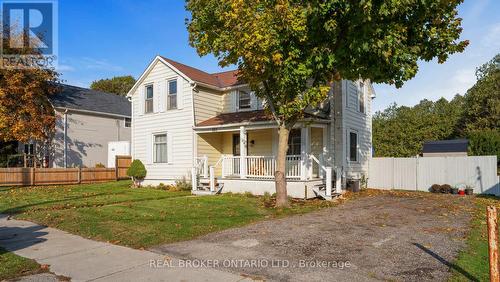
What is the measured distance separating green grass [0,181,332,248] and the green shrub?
4.26m

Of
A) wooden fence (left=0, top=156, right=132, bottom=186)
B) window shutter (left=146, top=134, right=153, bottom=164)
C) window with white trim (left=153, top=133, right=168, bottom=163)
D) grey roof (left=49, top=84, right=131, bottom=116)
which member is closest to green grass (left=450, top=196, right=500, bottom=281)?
window with white trim (left=153, top=133, right=168, bottom=163)

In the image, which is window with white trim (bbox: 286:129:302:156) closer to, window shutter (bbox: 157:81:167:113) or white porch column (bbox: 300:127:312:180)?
white porch column (bbox: 300:127:312:180)

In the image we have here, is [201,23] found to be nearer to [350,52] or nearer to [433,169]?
[350,52]

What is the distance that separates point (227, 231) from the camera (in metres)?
8.78

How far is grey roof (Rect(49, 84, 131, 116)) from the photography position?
2592 cm

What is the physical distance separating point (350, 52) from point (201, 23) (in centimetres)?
505

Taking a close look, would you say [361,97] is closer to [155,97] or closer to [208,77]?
[208,77]

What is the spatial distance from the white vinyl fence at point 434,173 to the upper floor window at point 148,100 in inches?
508

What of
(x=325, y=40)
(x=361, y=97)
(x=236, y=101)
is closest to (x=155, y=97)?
(x=236, y=101)

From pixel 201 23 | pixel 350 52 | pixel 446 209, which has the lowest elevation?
pixel 446 209

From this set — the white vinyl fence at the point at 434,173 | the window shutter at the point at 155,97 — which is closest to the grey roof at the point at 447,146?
the white vinyl fence at the point at 434,173

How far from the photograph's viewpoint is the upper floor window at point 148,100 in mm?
20922

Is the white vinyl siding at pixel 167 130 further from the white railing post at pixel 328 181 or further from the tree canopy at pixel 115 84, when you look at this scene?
the tree canopy at pixel 115 84

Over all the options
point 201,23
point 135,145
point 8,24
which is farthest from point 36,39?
point 201,23
